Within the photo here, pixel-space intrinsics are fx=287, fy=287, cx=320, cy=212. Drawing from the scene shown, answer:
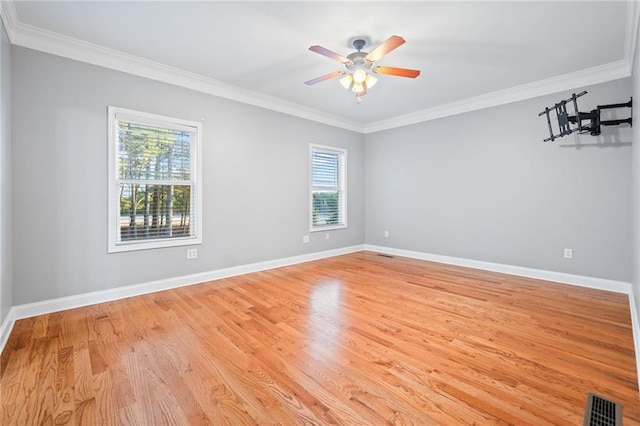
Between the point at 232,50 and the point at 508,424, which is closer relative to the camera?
the point at 508,424

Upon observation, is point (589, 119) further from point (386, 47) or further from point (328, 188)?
point (328, 188)

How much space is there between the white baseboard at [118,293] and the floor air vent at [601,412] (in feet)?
12.6

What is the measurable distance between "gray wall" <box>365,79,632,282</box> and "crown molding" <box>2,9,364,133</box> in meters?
2.53

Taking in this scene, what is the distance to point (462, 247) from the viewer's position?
4902 mm

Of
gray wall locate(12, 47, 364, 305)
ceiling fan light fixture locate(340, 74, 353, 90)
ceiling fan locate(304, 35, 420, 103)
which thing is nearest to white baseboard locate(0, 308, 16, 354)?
gray wall locate(12, 47, 364, 305)

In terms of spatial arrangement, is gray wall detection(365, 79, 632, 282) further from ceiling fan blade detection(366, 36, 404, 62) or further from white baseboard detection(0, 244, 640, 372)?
ceiling fan blade detection(366, 36, 404, 62)

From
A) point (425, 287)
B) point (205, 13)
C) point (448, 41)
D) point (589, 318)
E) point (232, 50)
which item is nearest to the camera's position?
point (205, 13)

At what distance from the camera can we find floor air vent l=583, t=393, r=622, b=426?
145cm

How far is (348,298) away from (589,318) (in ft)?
7.64

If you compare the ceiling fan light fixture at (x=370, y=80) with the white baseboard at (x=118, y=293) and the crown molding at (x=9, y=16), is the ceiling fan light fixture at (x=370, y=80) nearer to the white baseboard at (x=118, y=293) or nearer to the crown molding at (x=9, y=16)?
the white baseboard at (x=118, y=293)

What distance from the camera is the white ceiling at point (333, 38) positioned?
8.13 ft

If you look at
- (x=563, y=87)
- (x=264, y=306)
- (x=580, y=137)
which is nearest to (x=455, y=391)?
(x=264, y=306)

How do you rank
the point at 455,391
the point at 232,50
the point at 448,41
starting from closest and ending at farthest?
the point at 455,391 < the point at 448,41 < the point at 232,50

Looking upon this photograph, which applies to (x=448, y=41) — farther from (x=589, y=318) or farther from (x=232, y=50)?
(x=589, y=318)
